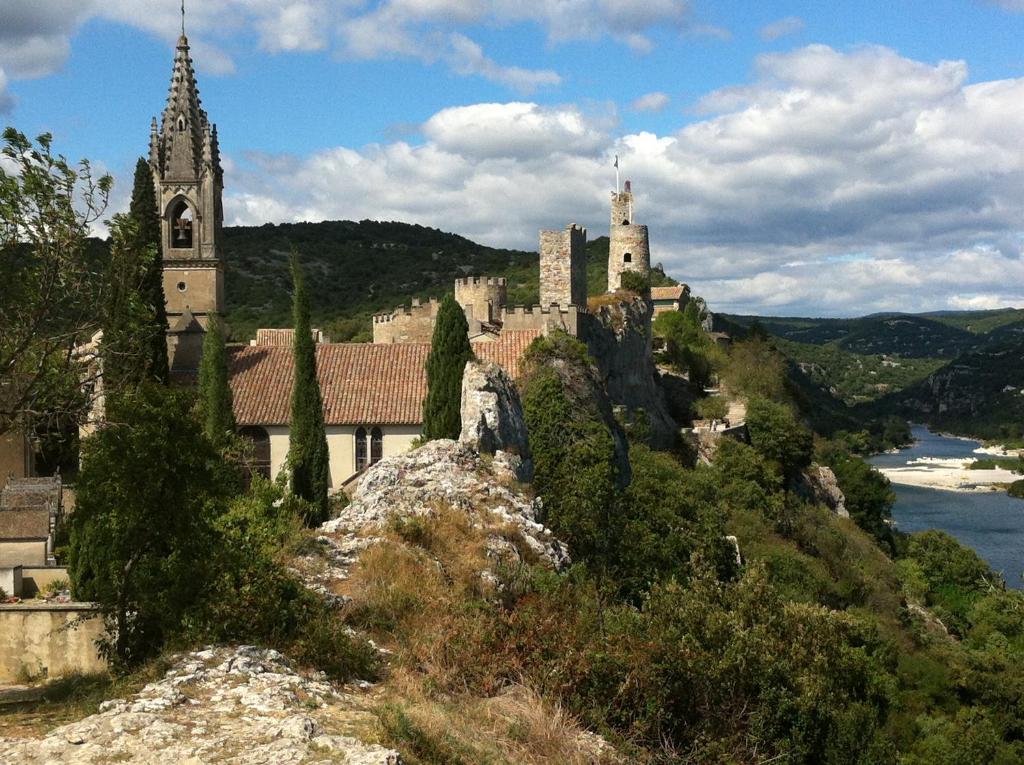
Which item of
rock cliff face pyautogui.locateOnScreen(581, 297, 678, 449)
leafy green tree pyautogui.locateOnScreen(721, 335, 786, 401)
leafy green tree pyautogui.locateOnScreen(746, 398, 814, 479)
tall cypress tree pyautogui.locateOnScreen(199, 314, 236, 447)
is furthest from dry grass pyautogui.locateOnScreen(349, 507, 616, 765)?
leafy green tree pyautogui.locateOnScreen(721, 335, 786, 401)

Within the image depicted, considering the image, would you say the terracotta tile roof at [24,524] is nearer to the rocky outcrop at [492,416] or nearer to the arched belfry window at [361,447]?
the arched belfry window at [361,447]

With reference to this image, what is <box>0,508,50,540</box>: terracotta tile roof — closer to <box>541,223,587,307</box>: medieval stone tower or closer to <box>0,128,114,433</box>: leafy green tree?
<box>0,128,114,433</box>: leafy green tree

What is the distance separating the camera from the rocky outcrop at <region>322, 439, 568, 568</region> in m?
15.7

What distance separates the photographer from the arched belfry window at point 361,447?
33.1 m

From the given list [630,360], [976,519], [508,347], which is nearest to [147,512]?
[508,347]

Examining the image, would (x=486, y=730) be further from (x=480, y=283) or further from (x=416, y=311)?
(x=416, y=311)

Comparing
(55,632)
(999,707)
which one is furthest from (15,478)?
(999,707)

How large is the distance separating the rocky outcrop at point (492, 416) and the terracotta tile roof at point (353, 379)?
9.46 metres

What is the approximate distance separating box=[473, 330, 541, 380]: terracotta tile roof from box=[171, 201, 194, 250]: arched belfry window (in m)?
12.0

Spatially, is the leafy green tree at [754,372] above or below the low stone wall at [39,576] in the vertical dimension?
above

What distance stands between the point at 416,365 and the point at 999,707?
21971 mm

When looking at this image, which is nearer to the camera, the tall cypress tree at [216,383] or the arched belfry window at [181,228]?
the tall cypress tree at [216,383]

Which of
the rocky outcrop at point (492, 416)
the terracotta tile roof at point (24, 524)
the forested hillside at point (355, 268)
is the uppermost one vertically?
the forested hillside at point (355, 268)

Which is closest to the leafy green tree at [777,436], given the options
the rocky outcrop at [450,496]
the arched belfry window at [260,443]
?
the arched belfry window at [260,443]
